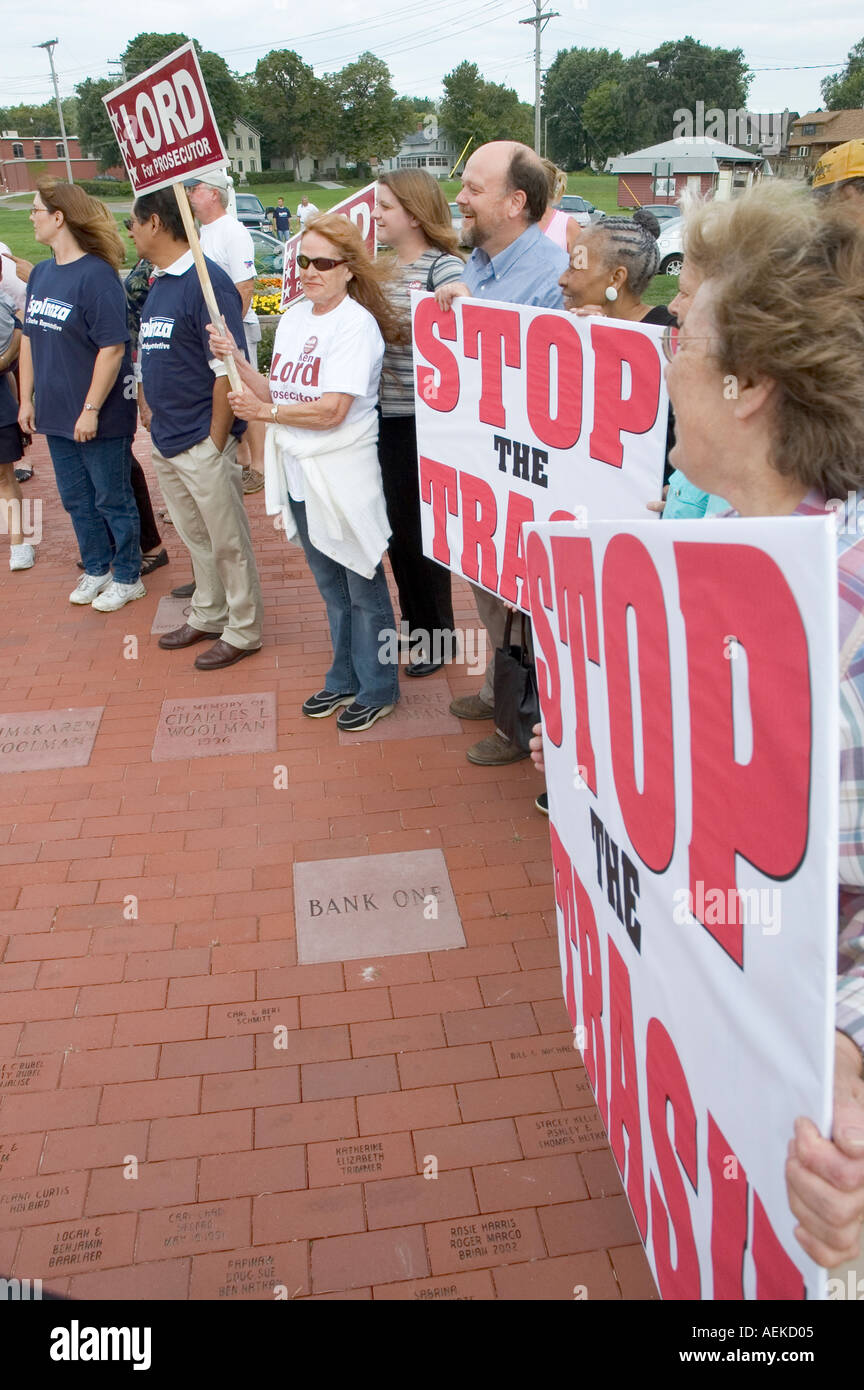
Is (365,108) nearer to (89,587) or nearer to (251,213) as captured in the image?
(251,213)

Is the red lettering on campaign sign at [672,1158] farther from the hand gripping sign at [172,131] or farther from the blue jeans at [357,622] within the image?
the hand gripping sign at [172,131]

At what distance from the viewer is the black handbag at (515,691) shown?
3.71 m

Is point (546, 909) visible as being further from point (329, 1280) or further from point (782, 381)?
point (782, 381)

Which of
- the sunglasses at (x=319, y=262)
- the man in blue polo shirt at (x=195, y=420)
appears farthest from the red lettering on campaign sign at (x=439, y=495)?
the man in blue polo shirt at (x=195, y=420)

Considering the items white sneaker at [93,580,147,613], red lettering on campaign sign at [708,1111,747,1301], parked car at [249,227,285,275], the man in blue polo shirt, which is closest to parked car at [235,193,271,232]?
parked car at [249,227,285,275]

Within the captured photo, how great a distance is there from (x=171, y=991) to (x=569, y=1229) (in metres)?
1.39

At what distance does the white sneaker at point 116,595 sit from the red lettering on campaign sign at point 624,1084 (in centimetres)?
484

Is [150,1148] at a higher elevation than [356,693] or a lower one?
lower

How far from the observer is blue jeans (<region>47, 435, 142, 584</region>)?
5555mm

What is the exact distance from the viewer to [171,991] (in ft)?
10.00

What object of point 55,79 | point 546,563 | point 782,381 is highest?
point 55,79
